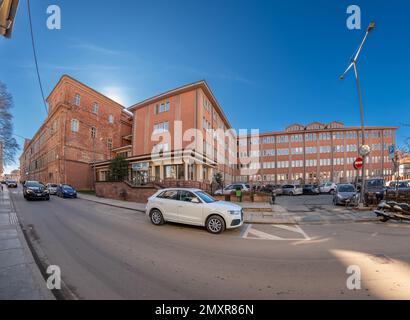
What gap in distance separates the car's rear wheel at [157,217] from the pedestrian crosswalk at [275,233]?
352cm

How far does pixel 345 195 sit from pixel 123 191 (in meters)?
19.0

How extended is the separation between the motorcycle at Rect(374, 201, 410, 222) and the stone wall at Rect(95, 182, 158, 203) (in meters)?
14.4

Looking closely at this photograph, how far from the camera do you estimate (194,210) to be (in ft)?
25.1

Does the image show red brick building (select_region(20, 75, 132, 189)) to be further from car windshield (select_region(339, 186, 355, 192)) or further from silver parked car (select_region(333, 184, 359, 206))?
car windshield (select_region(339, 186, 355, 192))

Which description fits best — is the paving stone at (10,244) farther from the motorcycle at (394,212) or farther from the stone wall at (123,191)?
the motorcycle at (394,212)

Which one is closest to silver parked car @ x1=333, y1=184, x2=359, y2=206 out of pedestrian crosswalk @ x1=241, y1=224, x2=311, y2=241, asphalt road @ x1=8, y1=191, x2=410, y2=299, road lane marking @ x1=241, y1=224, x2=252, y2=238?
asphalt road @ x1=8, y1=191, x2=410, y2=299

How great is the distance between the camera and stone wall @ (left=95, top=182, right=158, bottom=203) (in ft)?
55.8

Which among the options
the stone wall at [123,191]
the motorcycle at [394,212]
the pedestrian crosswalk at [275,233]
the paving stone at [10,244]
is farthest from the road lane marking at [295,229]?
the stone wall at [123,191]

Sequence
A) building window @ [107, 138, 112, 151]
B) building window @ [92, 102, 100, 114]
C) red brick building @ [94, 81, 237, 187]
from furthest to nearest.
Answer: building window @ [107, 138, 112, 151] → building window @ [92, 102, 100, 114] → red brick building @ [94, 81, 237, 187]

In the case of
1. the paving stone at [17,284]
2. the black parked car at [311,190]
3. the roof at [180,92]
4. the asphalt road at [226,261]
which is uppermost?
the roof at [180,92]

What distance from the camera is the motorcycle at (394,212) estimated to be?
8.45 m

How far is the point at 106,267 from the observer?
167 inches

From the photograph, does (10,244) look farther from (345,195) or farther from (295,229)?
(345,195)

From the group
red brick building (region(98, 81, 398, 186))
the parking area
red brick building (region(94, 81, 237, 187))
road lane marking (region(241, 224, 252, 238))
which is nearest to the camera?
road lane marking (region(241, 224, 252, 238))
